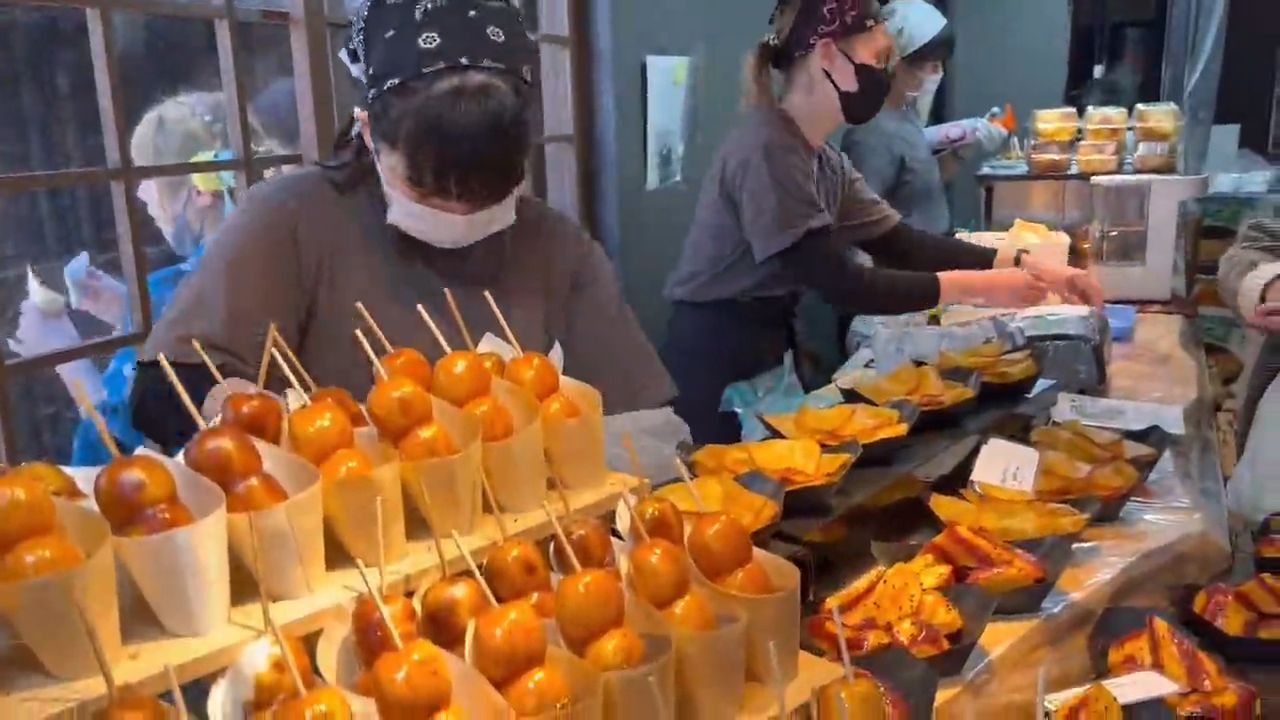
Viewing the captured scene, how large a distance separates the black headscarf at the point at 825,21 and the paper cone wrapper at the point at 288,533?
1.79 metres

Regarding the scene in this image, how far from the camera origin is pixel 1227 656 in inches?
64.8

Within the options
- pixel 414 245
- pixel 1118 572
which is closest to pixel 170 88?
pixel 414 245

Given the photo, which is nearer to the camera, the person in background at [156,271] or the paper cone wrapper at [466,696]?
the paper cone wrapper at [466,696]

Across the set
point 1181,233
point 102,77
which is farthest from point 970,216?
point 102,77

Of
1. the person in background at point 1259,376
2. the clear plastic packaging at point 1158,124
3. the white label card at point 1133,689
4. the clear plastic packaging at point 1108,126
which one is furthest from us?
the clear plastic packaging at point 1108,126

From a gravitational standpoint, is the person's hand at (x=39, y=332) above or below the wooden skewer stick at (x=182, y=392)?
below

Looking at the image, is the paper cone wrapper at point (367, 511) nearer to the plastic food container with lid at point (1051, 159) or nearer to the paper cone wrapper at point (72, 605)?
the paper cone wrapper at point (72, 605)

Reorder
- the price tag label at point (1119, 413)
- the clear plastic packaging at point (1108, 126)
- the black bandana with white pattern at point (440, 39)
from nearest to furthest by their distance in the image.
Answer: the black bandana with white pattern at point (440, 39), the price tag label at point (1119, 413), the clear plastic packaging at point (1108, 126)

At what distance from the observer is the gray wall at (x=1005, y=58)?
633 centimetres

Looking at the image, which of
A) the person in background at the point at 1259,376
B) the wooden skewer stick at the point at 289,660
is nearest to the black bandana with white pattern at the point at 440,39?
the wooden skewer stick at the point at 289,660

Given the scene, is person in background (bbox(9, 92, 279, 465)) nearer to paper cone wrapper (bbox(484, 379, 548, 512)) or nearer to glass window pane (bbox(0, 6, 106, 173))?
glass window pane (bbox(0, 6, 106, 173))

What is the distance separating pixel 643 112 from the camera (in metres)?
4.04

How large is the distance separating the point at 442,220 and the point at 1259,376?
2.05m

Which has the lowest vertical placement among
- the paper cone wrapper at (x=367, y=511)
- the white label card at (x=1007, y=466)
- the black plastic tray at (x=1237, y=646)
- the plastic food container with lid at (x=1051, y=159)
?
the black plastic tray at (x=1237, y=646)
